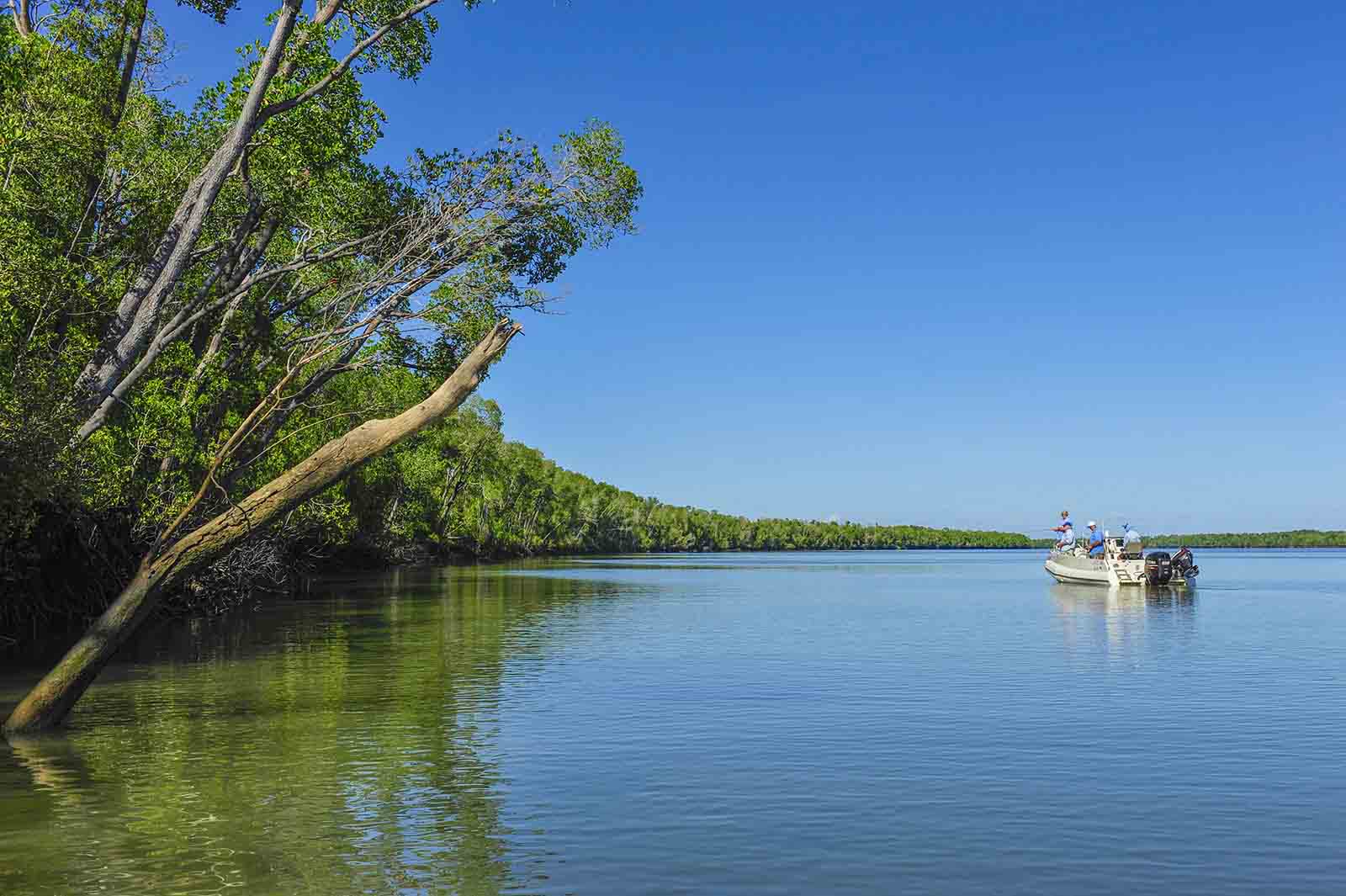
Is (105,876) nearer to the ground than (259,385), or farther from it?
nearer to the ground

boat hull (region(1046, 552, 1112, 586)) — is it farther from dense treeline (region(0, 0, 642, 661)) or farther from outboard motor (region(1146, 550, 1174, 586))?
dense treeline (region(0, 0, 642, 661))

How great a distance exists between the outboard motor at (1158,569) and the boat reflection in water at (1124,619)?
65cm

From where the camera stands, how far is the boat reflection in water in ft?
112

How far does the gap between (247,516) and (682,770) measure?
6865mm

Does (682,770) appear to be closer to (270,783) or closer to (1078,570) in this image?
(270,783)

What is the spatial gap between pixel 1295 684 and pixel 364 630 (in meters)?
26.2

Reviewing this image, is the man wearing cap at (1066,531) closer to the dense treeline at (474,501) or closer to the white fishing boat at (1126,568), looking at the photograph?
the white fishing boat at (1126,568)

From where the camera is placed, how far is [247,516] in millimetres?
Result: 15695

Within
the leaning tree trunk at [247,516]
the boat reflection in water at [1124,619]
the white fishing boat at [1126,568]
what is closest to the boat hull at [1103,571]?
the white fishing boat at [1126,568]

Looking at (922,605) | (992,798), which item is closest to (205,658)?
(992,798)

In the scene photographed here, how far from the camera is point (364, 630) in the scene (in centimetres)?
3666

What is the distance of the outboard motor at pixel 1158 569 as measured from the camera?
64875 millimetres

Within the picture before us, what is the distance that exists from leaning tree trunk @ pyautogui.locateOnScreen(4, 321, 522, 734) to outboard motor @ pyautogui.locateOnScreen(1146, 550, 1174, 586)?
190 ft

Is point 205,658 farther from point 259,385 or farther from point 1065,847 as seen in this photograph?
point 1065,847
